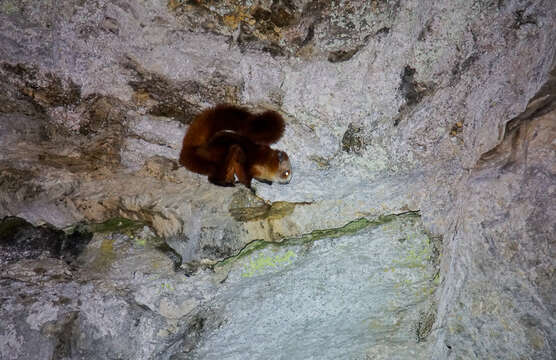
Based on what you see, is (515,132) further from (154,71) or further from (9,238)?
(9,238)

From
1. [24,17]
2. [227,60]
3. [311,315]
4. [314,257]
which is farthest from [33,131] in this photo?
[311,315]

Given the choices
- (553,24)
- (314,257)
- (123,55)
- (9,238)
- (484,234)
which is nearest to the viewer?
(553,24)

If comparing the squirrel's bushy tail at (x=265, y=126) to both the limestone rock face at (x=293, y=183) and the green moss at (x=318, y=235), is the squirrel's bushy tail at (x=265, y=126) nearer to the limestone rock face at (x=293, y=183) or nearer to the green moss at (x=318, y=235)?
the limestone rock face at (x=293, y=183)

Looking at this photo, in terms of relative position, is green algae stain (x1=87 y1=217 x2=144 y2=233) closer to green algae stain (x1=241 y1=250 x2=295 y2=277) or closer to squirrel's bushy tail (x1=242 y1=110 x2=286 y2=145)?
green algae stain (x1=241 y1=250 x2=295 y2=277)

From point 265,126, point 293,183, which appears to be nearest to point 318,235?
point 293,183

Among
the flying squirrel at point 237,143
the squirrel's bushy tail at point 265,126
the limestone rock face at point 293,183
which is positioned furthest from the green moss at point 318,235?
the squirrel's bushy tail at point 265,126

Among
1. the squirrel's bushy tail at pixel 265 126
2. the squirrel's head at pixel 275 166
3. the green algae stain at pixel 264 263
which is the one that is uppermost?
the squirrel's bushy tail at pixel 265 126
